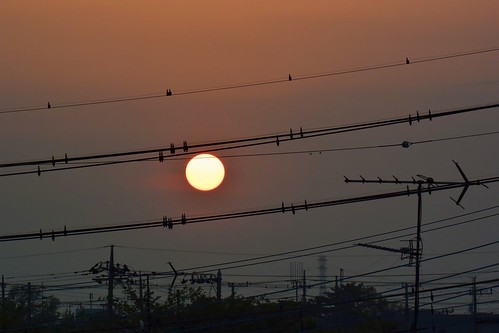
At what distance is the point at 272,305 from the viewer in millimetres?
104125

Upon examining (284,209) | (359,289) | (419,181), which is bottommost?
(284,209)

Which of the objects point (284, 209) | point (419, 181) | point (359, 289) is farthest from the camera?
point (359, 289)

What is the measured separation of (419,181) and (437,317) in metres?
78.6

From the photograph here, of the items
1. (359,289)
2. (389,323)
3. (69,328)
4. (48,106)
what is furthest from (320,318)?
(48,106)

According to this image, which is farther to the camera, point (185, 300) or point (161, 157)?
point (185, 300)

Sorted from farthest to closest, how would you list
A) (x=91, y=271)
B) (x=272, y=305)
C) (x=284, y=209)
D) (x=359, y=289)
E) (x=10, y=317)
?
(x=359, y=289), (x=272, y=305), (x=10, y=317), (x=91, y=271), (x=284, y=209)

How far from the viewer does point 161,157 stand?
3044 cm

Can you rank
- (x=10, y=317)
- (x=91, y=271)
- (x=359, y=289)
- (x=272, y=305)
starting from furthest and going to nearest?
1. (x=359, y=289)
2. (x=272, y=305)
3. (x=10, y=317)
4. (x=91, y=271)

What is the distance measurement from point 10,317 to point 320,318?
28.5 m

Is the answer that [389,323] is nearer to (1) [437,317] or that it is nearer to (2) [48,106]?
(1) [437,317]

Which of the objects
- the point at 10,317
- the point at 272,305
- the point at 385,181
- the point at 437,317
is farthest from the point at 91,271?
the point at 385,181

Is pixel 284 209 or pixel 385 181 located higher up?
pixel 385 181

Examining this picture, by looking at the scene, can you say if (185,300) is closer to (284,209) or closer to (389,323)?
(389,323)

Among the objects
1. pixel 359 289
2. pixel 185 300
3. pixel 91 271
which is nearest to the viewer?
pixel 91 271
